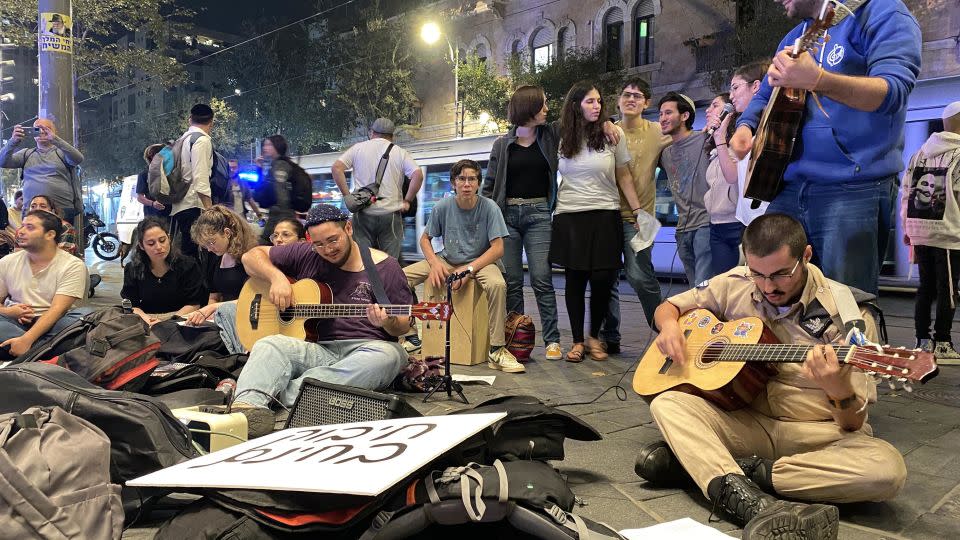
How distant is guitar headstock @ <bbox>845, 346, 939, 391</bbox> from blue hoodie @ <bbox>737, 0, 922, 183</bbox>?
0.94 metres

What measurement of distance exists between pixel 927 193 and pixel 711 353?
11.9 feet

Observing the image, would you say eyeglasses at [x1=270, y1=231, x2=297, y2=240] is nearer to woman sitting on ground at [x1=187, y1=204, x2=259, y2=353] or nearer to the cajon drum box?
woman sitting on ground at [x1=187, y1=204, x2=259, y2=353]

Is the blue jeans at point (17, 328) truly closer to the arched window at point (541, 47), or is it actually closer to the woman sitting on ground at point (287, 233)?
the woman sitting on ground at point (287, 233)

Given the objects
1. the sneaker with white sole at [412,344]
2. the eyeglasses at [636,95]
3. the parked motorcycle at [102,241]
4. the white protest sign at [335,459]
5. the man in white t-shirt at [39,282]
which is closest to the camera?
the white protest sign at [335,459]

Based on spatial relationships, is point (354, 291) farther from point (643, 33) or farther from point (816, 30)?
point (643, 33)

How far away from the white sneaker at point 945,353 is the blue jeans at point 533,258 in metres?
2.82

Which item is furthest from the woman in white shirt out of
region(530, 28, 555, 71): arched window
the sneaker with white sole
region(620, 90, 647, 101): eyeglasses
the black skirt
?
region(530, 28, 555, 71): arched window

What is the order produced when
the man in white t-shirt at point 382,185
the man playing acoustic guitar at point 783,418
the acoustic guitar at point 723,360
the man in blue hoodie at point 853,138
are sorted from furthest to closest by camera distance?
the man in white t-shirt at point 382,185 → the man in blue hoodie at point 853,138 → the acoustic guitar at point 723,360 → the man playing acoustic guitar at point 783,418

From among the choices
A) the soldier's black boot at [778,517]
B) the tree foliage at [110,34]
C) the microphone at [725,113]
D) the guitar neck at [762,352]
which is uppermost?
the tree foliage at [110,34]

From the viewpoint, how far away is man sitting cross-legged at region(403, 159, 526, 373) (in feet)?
17.1

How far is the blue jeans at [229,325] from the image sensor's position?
4797 mm

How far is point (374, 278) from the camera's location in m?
4.09

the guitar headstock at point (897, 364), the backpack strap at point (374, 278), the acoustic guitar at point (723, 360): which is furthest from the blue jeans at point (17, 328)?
the guitar headstock at point (897, 364)

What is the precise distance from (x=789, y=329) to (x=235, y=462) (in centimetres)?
201
